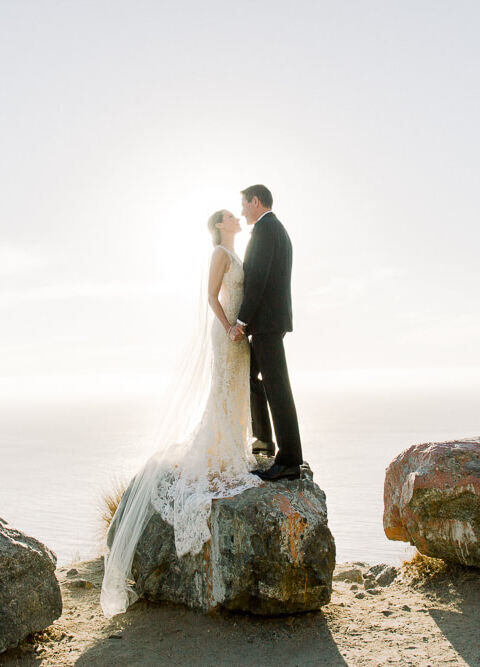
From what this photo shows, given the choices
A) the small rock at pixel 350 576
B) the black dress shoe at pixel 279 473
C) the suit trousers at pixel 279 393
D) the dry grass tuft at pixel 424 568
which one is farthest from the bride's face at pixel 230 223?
the small rock at pixel 350 576

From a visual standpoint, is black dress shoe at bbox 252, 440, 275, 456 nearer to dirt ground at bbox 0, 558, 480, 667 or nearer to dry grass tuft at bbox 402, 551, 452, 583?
dirt ground at bbox 0, 558, 480, 667

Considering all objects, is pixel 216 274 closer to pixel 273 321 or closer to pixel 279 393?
pixel 273 321

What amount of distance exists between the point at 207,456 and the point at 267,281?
1.95 meters

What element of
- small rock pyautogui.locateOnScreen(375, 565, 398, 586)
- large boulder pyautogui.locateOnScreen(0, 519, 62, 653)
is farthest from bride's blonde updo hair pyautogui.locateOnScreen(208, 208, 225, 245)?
small rock pyautogui.locateOnScreen(375, 565, 398, 586)

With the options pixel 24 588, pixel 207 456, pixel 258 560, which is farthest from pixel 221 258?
pixel 24 588

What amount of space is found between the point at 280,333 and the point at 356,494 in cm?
4141

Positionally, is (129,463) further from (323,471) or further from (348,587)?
(348,587)

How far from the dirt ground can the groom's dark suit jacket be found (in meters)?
2.83

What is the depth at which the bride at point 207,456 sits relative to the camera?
5.61m

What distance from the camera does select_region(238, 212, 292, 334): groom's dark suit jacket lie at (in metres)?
5.81

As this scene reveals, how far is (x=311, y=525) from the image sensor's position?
536 centimetres

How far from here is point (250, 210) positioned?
243 inches

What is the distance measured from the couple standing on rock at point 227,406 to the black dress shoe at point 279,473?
1 centimetres

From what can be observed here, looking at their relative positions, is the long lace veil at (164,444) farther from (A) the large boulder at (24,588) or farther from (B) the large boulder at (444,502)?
(B) the large boulder at (444,502)
